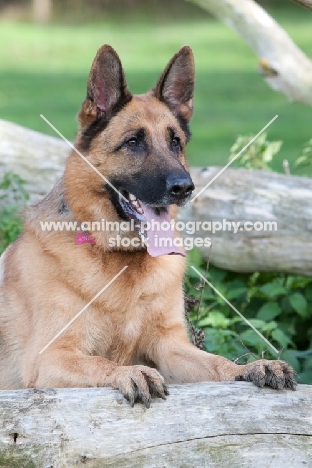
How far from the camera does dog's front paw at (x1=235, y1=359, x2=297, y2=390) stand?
3.86 m

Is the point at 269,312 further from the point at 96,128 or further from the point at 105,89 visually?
the point at 105,89

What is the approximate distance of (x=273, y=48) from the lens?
7043 millimetres

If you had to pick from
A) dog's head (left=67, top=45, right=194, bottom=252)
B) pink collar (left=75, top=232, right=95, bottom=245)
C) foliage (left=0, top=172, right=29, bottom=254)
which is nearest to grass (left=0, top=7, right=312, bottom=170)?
foliage (left=0, top=172, right=29, bottom=254)

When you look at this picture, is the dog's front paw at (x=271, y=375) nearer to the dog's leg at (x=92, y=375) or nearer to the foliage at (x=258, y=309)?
the dog's leg at (x=92, y=375)

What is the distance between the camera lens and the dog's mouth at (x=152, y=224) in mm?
4543

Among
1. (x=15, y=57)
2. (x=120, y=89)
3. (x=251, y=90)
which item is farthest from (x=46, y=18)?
(x=120, y=89)

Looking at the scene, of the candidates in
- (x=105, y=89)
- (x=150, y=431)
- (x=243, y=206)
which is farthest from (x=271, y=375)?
(x=243, y=206)

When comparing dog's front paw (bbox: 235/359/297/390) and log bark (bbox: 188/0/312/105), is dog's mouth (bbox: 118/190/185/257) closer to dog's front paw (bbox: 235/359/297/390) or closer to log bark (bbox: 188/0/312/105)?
dog's front paw (bbox: 235/359/297/390)

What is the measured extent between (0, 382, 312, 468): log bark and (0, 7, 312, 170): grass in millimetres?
7551

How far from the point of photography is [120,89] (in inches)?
183

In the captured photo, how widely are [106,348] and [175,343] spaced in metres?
0.37

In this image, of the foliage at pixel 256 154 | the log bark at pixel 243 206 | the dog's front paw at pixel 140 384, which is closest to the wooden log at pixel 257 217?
the log bark at pixel 243 206

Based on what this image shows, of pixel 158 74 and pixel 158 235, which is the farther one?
pixel 158 74

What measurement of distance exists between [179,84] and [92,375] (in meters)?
1.79
